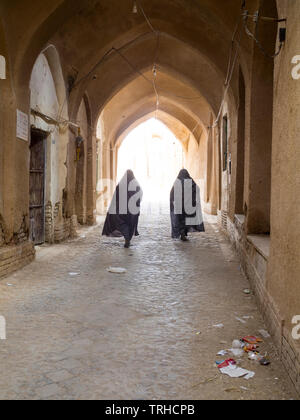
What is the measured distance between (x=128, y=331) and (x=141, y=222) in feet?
33.6

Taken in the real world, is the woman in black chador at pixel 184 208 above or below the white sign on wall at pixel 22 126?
below

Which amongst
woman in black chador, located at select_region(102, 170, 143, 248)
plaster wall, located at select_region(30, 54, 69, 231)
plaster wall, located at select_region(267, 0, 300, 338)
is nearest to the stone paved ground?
plaster wall, located at select_region(267, 0, 300, 338)

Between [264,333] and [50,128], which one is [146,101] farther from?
[264,333]

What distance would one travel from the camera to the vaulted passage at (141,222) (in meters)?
3.00

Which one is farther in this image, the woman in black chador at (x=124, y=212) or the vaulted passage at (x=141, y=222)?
the woman in black chador at (x=124, y=212)

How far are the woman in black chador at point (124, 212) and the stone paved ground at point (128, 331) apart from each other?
1.83 meters

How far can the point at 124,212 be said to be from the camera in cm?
900

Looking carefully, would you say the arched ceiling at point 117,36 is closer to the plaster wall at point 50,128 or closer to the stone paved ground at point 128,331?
the plaster wall at point 50,128

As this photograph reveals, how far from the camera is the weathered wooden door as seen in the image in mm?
8266

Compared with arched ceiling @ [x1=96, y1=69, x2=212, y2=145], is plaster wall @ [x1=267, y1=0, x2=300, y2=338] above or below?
below

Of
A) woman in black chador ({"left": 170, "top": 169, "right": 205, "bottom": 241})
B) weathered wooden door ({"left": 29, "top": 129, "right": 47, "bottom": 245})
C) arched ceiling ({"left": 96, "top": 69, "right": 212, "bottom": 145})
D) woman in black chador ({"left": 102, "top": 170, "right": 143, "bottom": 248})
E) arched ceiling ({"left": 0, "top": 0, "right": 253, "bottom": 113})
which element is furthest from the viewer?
arched ceiling ({"left": 96, "top": 69, "right": 212, "bottom": 145})

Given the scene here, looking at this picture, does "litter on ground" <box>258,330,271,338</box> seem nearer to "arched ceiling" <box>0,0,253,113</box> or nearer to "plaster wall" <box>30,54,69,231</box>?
"arched ceiling" <box>0,0,253,113</box>

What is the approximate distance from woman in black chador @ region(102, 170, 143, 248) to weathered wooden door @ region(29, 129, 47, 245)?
135 centimetres

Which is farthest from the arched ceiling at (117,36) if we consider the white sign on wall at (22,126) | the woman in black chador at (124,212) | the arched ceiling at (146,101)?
the arched ceiling at (146,101)
